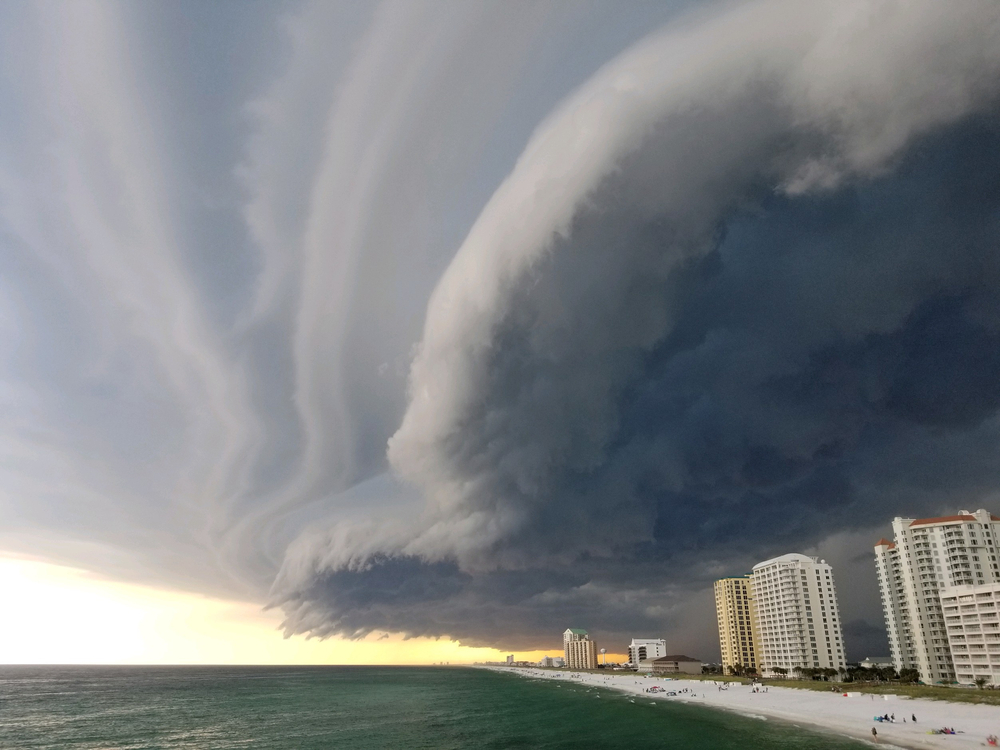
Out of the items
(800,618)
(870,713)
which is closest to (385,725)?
(870,713)

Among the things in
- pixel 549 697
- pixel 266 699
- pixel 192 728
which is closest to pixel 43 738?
→ pixel 192 728

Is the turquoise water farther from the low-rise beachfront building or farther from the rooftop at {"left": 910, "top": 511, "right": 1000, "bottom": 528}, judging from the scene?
the rooftop at {"left": 910, "top": 511, "right": 1000, "bottom": 528}

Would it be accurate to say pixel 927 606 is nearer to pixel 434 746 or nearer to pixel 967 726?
pixel 967 726

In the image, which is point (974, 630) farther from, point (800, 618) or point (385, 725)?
point (385, 725)

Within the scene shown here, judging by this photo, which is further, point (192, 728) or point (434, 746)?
point (192, 728)

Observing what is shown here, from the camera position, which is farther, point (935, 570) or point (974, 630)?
point (935, 570)

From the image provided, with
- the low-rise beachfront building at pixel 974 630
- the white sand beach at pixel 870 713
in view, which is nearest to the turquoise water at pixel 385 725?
the white sand beach at pixel 870 713

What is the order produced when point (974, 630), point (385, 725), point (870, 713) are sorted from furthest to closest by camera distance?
point (974, 630) < point (385, 725) < point (870, 713)

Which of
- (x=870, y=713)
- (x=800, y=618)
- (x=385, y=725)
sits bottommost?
(x=385, y=725)
